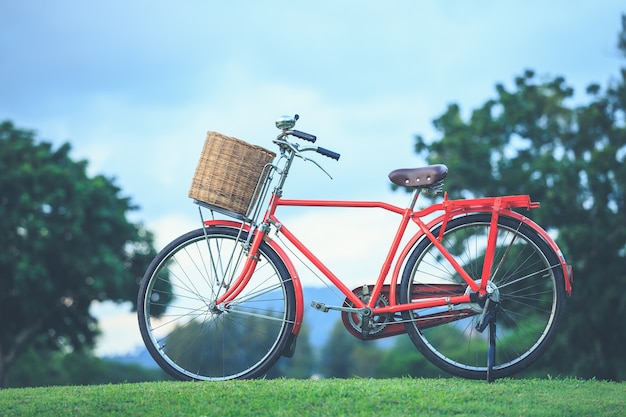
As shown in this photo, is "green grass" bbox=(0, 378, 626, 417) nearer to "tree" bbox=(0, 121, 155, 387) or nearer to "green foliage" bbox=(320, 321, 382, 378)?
"tree" bbox=(0, 121, 155, 387)

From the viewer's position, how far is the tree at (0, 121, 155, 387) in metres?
25.6

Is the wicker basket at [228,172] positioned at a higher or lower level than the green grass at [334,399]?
higher

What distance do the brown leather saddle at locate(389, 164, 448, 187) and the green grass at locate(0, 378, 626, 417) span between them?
5.09ft

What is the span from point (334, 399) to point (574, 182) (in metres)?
19.0

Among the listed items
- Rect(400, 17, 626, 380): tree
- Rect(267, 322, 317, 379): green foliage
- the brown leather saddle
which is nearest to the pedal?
the brown leather saddle

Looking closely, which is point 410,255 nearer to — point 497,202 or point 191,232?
point 497,202

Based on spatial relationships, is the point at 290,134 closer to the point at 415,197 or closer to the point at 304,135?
the point at 304,135

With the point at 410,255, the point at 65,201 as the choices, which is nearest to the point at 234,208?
the point at 410,255

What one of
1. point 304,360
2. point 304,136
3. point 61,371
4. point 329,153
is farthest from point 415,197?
point 304,360

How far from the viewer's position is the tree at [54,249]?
2558 centimetres

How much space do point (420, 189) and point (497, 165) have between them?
1948 cm

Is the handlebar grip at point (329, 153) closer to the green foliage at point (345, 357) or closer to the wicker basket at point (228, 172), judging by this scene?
the wicker basket at point (228, 172)

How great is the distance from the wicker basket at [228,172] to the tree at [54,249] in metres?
19.7

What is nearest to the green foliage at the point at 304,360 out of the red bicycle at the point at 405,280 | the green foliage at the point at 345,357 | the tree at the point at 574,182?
the green foliage at the point at 345,357
